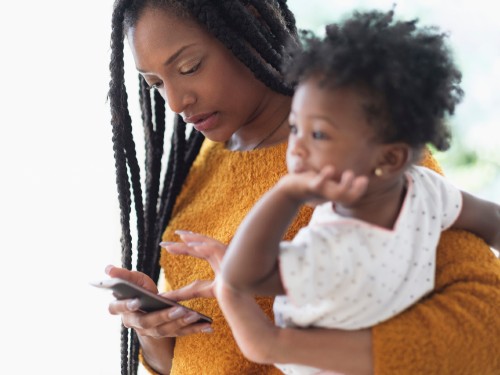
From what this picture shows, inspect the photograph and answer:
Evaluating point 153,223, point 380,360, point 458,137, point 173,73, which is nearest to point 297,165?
point 380,360

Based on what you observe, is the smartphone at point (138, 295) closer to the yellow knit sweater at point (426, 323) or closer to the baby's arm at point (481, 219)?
the yellow knit sweater at point (426, 323)

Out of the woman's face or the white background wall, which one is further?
the white background wall

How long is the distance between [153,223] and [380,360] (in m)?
0.61

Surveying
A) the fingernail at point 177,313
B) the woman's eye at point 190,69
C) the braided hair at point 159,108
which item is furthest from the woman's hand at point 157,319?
the woman's eye at point 190,69

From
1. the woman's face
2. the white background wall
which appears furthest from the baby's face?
the white background wall

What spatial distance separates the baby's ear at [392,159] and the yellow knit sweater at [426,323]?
0.58 feet

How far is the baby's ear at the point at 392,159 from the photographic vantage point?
70 centimetres

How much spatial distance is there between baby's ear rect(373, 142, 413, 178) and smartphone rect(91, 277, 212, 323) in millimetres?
334

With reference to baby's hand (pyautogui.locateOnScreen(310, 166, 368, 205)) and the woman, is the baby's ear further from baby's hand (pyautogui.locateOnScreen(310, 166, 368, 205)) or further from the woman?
the woman

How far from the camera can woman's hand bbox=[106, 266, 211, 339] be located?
0.95m

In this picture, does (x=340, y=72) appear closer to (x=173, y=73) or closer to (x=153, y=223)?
(x=173, y=73)

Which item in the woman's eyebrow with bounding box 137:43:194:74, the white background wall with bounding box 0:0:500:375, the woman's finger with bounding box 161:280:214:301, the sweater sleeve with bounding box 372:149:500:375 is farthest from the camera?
the white background wall with bounding box 0:0:500:375

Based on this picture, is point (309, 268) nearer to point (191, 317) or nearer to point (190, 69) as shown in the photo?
point (191, 317)

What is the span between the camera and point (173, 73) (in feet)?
3.43
